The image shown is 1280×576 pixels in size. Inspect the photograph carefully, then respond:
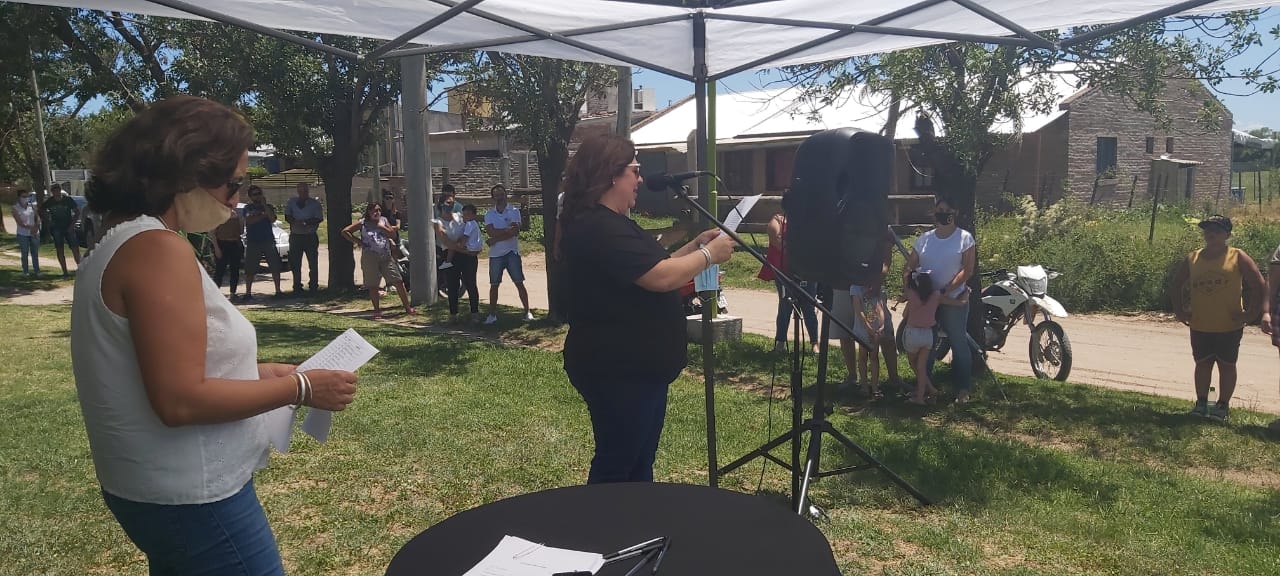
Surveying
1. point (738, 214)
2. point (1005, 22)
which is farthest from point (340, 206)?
point (738, 214)

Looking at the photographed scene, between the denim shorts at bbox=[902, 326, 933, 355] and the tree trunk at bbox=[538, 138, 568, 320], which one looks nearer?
the denim shorts at bbox=[902, 326, 933, 355]

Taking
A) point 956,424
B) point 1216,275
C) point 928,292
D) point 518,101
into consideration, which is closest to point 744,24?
point 928,292

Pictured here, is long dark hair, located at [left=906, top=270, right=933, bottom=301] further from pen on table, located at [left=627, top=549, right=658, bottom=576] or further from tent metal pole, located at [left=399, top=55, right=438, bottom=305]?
tent metal pole, located at [left=399, top=55, right=438, bottom=305]

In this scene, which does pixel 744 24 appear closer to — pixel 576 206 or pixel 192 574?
pixel 576 206

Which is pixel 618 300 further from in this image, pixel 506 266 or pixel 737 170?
pixel 737 170

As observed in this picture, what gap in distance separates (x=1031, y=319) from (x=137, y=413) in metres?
8.04

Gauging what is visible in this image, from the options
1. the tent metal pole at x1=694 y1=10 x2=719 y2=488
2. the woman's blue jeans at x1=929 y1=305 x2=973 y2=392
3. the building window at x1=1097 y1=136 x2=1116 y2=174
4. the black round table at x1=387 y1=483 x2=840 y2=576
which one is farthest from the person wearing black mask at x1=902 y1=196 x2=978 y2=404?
the building window at x1=1097 y1=136 x2=1116 y2=174

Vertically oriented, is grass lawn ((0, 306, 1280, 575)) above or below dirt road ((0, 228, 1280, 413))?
above

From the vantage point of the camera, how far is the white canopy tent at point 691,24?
4.59m

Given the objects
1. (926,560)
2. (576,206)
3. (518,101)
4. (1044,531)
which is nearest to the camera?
(576,206)

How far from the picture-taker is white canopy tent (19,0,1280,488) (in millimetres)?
4594

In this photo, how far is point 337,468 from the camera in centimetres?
532

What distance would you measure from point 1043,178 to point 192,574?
23.6 meters

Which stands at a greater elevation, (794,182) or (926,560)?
(794,182)
